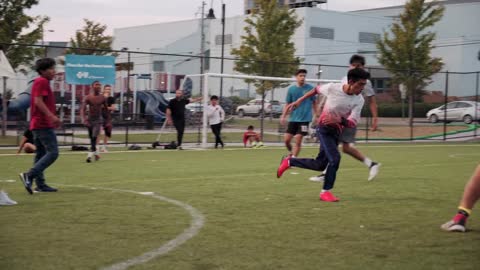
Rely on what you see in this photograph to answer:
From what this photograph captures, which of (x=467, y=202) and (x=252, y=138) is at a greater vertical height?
(x=467, y=202)

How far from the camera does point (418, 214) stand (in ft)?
24.4

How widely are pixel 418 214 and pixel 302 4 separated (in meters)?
66.5

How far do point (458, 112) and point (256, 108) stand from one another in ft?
37.0

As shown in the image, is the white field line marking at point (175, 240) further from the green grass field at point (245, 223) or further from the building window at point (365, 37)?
the building window at point (365, 37)

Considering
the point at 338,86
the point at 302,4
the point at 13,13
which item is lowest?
the point at 338,86

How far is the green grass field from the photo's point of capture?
5.21m

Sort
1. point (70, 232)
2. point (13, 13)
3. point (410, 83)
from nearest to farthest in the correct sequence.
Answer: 1. point (70, 232)
2. point (13, 13)
3. point (410, 83)

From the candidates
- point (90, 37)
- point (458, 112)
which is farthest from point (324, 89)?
point (90, 37)

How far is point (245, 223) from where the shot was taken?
6816 millimetres

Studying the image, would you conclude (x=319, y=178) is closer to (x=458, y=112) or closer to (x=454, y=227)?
(x=454, y=227)

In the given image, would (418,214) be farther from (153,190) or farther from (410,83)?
(410,83)

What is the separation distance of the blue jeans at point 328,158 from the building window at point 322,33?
165 feet

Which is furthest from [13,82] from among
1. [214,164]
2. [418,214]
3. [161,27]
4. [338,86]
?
[161,27]

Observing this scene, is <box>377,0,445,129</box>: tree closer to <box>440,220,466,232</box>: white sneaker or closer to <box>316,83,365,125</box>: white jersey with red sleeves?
<box>316,83,365,125</box>: white jersey with red sleeves
